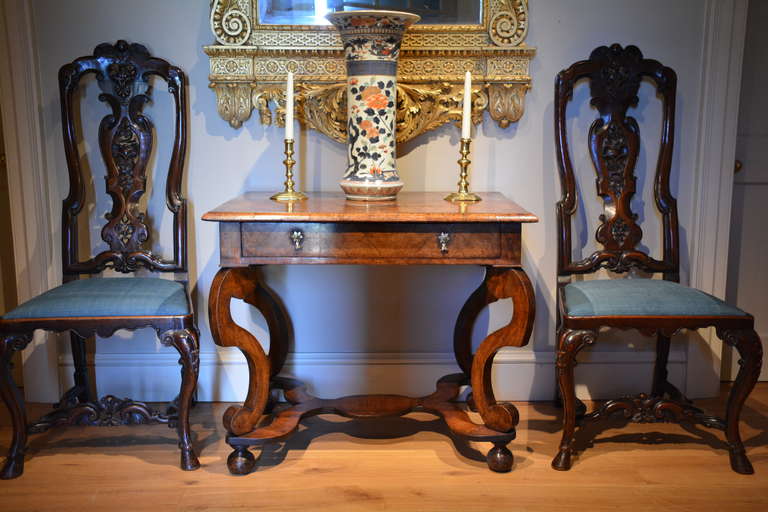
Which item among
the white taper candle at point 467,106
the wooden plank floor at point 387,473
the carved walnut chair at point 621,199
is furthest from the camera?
the carved walnut chair at point 621,199

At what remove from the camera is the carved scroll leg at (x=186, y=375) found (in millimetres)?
2168

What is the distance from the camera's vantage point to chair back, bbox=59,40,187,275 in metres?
2.49

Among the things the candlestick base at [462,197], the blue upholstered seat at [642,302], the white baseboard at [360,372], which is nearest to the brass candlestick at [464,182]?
the candlestick base at [462,197]

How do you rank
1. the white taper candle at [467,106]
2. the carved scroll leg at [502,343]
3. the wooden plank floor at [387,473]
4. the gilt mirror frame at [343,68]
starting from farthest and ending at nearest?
the gilt mirror frame at [343,68] → the white taper candle at [467,106] → the carved scroll leg at [502,343] → the wooden plank floor at [387,473]

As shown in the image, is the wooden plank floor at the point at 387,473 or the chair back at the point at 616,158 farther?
the chair back at the point at 616,158

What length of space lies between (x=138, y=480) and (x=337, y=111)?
1.41 m

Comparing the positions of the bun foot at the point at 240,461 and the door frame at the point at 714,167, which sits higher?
the door frame at the point at 714,167

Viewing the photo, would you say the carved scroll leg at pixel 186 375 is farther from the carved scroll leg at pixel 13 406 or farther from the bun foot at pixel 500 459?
the bun foot at pixel 500 459

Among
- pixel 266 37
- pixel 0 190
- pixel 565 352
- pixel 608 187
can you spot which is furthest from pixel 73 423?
pixel 608 187

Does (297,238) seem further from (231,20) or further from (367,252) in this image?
(231,20)

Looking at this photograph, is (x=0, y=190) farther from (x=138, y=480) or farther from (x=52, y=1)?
(x=138, y=480)

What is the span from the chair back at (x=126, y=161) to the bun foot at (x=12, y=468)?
66 cm

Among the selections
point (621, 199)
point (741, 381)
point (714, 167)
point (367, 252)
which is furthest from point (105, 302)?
point (714, 167)

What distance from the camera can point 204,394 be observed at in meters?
2.76
